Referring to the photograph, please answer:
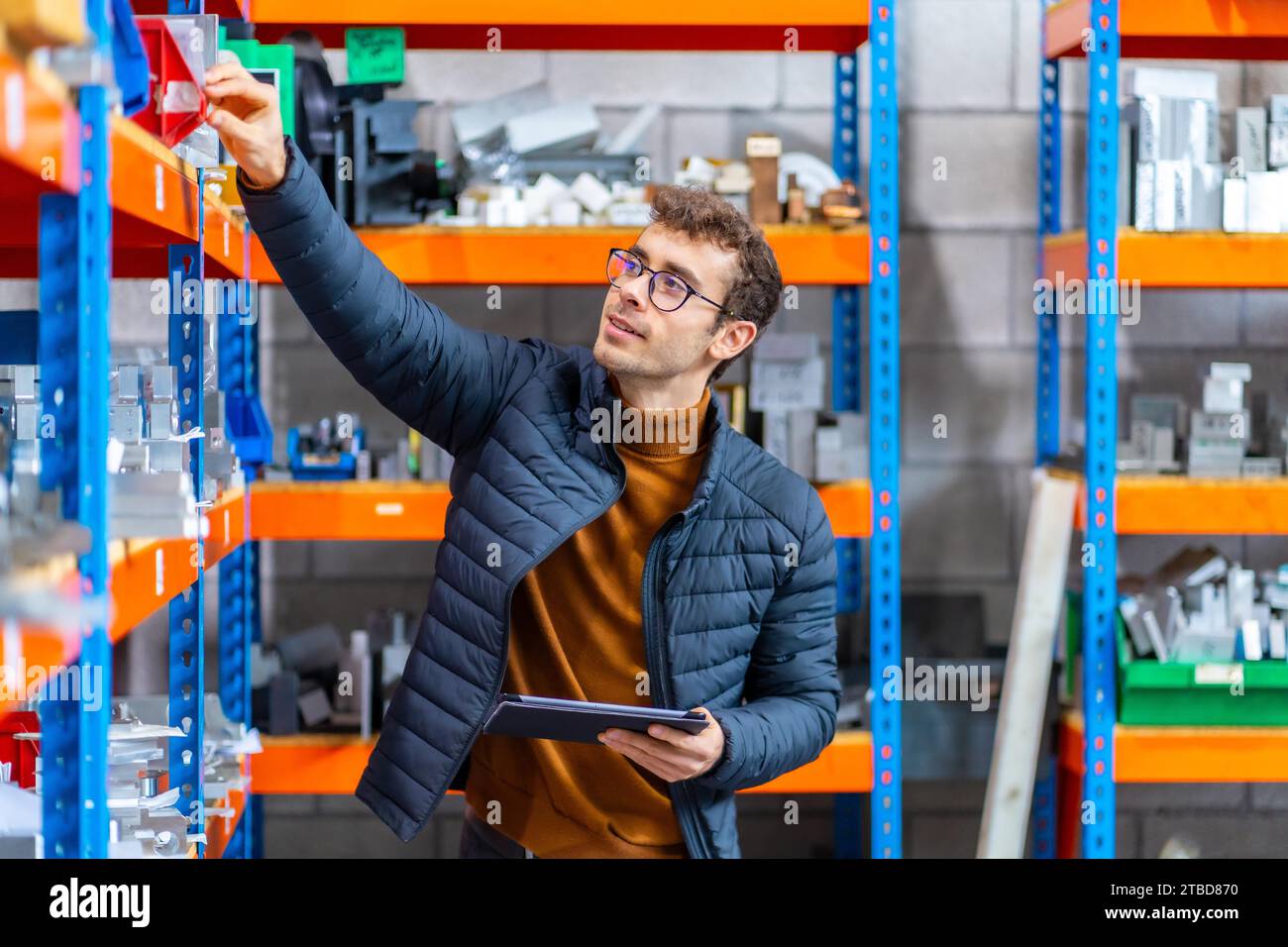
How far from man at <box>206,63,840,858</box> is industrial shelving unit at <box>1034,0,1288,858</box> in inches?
36.5

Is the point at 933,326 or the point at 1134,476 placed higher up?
the point at 933,326

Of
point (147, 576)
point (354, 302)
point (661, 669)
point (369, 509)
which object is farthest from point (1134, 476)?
point (147, 576)

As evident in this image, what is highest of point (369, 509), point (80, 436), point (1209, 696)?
point (80, 436)

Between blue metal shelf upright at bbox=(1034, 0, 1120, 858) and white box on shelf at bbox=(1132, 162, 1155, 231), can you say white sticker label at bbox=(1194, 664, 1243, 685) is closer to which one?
blue metal shelf upright at bbox=(1034, 0, 1120, 858)

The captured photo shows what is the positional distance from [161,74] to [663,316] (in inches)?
28.3

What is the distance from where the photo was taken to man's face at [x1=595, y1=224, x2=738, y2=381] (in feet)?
5.91

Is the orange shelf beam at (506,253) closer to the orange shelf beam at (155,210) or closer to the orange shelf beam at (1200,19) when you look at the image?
the orange shelf beam at (155,210)

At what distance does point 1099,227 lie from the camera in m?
2.52

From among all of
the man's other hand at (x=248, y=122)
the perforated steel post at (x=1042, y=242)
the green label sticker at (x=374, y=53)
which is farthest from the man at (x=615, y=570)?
the perforated steel post at (x=1042, y=242)

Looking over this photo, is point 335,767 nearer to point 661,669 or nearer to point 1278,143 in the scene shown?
point 661,669

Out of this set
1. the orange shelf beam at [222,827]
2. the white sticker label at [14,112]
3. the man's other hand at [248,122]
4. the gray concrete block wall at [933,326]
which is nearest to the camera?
the white sticker label at [14,112]

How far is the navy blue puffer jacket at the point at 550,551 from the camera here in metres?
1.71

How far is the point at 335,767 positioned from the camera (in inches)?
102

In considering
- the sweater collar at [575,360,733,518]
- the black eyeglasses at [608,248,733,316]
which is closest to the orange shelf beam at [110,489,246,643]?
the sweater collar at [575,360,733,518]
